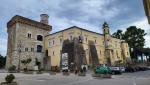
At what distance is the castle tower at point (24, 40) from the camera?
50350mm

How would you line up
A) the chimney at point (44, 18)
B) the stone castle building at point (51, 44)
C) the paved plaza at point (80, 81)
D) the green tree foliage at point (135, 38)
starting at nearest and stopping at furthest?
the paved plaza at point (80, 81), the stone castle building at point (51, 44), the chimney at point (44, 18), the green tree foliage at point (135, 38)

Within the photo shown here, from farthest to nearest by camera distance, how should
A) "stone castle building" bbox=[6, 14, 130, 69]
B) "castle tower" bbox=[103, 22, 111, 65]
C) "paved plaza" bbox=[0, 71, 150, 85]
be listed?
"castle tower" bbox=[103, 22, 111, 65] < "stone castle building" bbox=[6, 14, 130, 69] < "paved plaza" bbox=[0, 71, 150, 85]

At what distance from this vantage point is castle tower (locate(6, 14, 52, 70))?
50350 millimetres

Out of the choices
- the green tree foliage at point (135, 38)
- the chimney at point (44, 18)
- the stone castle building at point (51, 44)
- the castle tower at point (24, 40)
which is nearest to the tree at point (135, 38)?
the green tree foliage at point (135, 38)

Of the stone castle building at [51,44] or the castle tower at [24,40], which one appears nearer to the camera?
the stone castle building at [51,44]

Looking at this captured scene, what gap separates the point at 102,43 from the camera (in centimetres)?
6188

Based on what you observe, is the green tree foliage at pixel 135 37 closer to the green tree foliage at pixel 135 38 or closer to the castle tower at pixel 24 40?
the green tree foliage at pixel 135 38

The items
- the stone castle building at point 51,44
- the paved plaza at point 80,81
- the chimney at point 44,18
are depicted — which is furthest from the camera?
the chimney at point 44,18

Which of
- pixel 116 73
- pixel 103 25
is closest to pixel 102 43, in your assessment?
pixel 103 25

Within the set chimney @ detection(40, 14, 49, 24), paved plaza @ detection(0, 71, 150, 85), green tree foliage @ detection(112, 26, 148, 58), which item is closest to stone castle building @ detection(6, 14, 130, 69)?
chimney @ detection(40, 14, 49, 24)

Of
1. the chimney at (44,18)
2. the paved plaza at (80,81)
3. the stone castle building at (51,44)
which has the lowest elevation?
the paved plaza at (80,81)

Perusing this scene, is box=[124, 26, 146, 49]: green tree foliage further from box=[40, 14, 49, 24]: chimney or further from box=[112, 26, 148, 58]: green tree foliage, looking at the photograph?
box=[40, 14, 49, 24]: chimney

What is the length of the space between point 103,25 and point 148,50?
3013 cm

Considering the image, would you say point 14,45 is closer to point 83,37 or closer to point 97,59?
point 83,37
